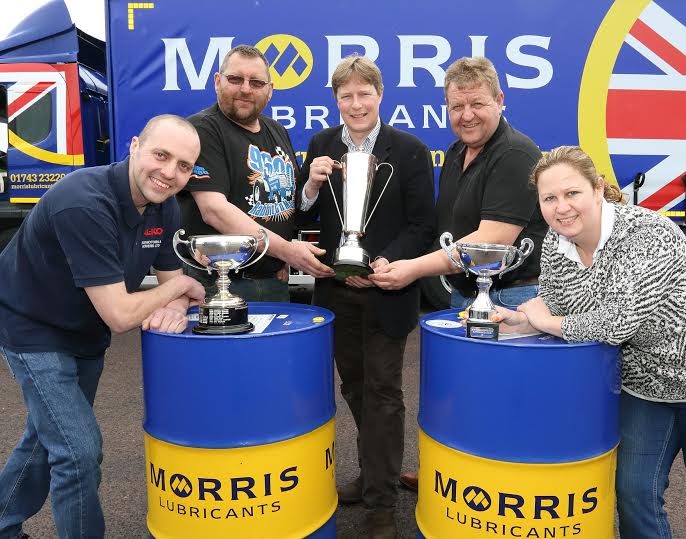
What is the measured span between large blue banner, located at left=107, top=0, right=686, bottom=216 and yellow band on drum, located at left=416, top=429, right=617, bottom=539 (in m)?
3.45

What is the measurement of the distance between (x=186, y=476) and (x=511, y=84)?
3891mm

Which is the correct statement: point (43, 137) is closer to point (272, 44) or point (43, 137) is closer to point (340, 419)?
point (272, 44)

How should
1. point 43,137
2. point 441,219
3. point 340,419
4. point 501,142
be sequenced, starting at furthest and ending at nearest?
point 43,137 → point 340,419 → point 441,219 → point 501,142

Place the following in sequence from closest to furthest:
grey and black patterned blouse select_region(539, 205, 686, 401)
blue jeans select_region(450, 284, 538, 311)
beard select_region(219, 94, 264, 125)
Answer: grey and black patterned blouse select_region(539, 205, 686, 401)
blue jeans select_region(450, 284, 538, 311)
beard select_region(219, 94, 264, 125)

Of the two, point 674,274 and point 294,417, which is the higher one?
point 674,274

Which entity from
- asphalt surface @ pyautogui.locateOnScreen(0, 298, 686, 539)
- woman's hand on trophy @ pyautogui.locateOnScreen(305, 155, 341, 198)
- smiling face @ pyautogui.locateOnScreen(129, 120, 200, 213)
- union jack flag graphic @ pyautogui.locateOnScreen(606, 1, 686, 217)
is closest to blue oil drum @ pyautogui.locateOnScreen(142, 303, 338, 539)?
smiling face @ pyautogui.locateOnScreen(129, 120, 200, 213)

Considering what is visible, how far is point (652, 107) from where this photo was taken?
463cm

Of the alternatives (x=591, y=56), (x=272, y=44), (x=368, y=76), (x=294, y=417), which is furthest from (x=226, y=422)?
(x=591, y=56)

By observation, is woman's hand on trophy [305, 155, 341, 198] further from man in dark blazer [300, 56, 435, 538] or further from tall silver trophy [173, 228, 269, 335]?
tall silver trophy [173, 228, 269, 335]

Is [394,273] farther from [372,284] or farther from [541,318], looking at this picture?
[541,318]

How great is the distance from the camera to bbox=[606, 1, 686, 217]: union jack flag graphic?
456 centimetres

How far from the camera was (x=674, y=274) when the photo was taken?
157 cm

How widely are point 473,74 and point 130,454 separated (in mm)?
2396

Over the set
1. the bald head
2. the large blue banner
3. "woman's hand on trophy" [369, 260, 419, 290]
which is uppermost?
the large blue banner
